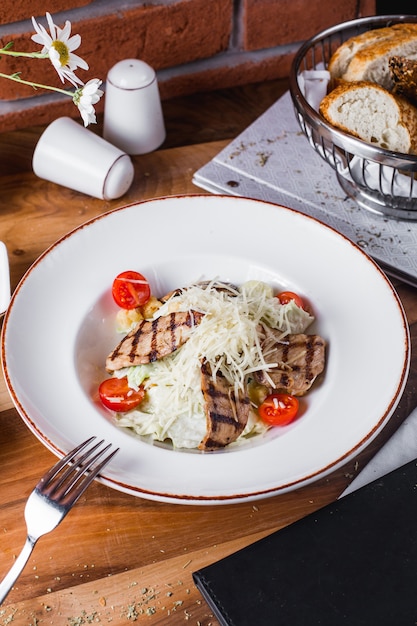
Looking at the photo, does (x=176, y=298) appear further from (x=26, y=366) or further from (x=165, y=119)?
(x=165, y=119)

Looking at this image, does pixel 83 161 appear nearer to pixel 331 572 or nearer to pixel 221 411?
pixel 221 411

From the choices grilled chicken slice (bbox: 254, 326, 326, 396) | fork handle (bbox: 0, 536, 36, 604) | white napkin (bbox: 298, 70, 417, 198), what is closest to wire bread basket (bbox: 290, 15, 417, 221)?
white napkin (bbox: 298, 70, 417, 198)

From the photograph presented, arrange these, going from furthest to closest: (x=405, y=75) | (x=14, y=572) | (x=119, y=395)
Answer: (x=405, y=75) < (x=119, y=395) < (x=14, y=572)

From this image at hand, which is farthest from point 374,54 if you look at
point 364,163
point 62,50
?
point 62,50

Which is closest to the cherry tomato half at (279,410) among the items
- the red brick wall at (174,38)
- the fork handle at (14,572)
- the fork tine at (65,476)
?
the fork tine at (65,476)

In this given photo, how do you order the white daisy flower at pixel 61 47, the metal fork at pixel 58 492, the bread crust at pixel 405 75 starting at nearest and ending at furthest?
the metal fork at pixel 58 492, the white daisy flower at pixel 61 47, the bread crust at pixel 405 75

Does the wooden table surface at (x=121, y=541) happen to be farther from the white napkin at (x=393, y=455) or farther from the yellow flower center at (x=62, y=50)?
the yellow flower center at (x=62, y=50)
